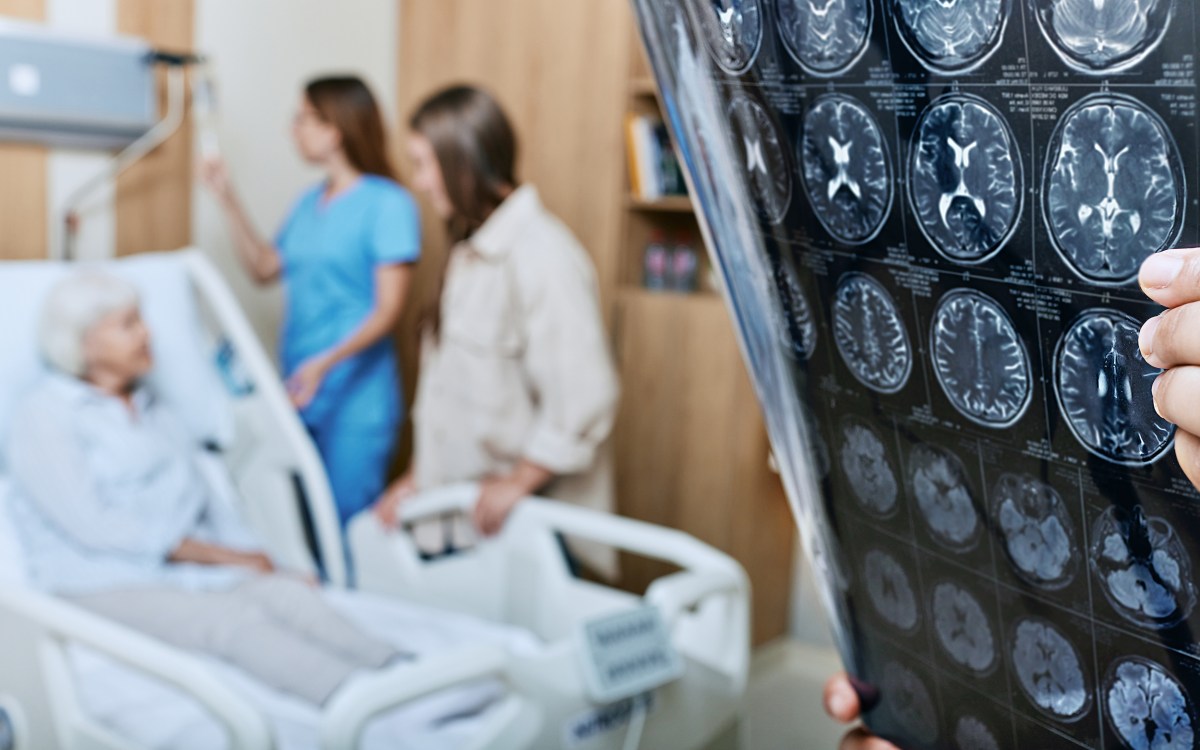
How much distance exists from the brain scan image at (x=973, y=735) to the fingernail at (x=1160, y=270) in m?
0.26

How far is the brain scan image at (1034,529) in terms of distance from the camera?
0.42 meters

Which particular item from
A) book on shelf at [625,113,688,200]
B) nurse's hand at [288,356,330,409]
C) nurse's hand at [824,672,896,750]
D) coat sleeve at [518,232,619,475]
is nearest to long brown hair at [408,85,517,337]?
coat sleeve at [518,232,619,475]

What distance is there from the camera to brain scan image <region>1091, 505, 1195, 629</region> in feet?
1.25

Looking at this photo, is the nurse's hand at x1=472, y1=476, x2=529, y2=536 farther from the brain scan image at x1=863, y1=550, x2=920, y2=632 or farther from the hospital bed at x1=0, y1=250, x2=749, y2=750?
the brain scan image at x1=863, y1=550, x2=920, y2=632

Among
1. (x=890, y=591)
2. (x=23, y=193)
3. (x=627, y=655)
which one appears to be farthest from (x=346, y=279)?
(x=890, y=591)

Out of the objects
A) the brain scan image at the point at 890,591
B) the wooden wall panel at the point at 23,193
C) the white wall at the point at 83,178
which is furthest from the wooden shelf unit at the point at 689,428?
the brain scan image at the point at 890,591

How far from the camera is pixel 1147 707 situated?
43cm

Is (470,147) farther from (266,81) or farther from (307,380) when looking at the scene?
(266,81)

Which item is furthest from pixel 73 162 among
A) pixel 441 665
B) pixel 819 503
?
pixel 819 503

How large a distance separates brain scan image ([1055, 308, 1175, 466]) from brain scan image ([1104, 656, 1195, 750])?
0.09 m

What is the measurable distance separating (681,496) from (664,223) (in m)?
0.80

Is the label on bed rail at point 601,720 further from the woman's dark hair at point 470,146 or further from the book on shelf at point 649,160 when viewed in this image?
the book on shelf at point 649,160

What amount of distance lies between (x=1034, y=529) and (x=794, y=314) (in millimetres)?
129

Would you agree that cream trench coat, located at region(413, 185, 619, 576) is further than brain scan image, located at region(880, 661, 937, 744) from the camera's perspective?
Yes
